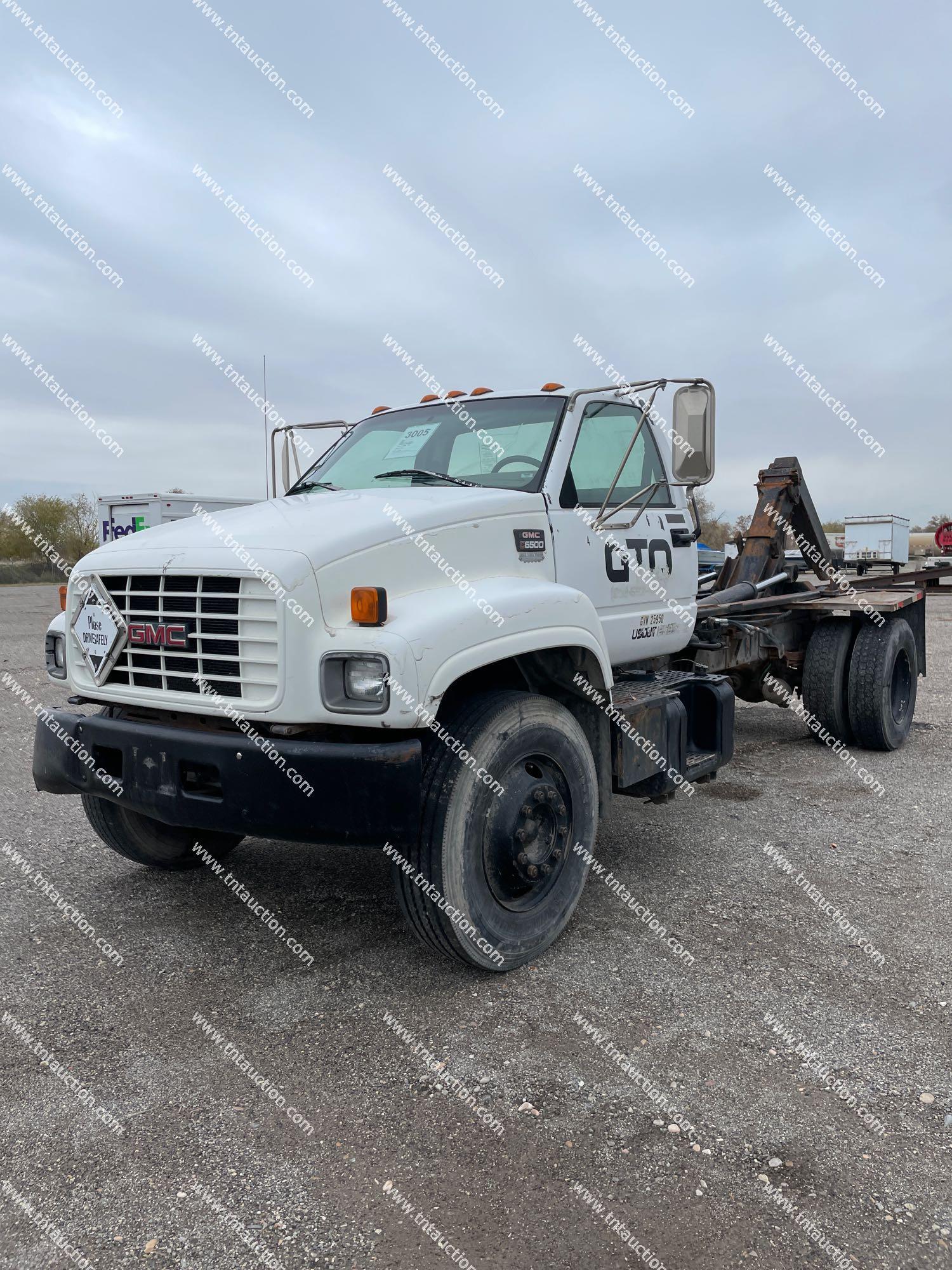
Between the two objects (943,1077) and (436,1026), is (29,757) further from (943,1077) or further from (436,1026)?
(943,1077)

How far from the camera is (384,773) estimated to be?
123 inches

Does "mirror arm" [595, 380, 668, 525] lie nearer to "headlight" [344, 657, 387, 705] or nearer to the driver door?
the driver door

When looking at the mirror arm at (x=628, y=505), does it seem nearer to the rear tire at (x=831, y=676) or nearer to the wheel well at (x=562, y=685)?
the wheel well at (x=562, y=685)

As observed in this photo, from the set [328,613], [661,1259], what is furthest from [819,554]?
[661,1259]

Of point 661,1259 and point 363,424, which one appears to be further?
point 363,424

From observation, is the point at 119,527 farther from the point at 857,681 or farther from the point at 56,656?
the point at 56,656

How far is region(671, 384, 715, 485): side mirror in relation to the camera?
4387mm

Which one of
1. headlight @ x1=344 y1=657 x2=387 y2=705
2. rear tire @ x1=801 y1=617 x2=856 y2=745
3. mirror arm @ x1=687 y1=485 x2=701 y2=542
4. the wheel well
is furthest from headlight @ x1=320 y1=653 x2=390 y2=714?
rear tire @ x1=801 y1=617 x2=856 y2=745

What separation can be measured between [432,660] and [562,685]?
1049mm

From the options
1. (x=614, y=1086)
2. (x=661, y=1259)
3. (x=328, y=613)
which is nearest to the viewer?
(x=661, y=1259)

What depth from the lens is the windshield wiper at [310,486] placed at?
4680 mm

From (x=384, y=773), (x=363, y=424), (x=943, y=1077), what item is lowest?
(x=943, y=1077)

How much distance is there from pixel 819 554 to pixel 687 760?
482cm

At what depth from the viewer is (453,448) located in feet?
15.1
